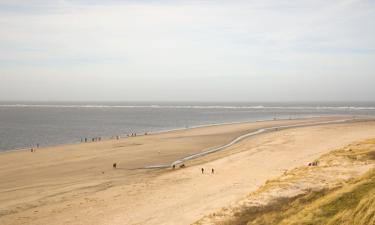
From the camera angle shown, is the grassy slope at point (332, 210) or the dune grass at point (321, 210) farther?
the dune grass at point (321, 210)

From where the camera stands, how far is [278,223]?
1483 cm

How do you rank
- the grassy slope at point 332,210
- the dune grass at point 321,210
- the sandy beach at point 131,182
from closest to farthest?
the grassy slope at point 332,210 < the dune grass at point 321,210 < the sandy beach at point 131,182

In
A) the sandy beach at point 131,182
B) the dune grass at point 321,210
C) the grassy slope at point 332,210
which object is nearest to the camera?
the grassy slope at point 332,210

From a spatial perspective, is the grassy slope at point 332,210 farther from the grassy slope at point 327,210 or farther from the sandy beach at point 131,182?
the sandy beach at point 131,182

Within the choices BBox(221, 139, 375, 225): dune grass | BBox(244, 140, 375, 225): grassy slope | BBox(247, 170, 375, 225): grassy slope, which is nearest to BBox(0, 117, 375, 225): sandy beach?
BBox(221, 139, 375, 225): dune grass

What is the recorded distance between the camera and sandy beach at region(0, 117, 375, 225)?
2200 cm

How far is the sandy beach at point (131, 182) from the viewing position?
22000mm

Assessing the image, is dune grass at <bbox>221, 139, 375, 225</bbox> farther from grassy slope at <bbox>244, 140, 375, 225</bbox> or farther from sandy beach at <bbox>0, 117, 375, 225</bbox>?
sandy beach at <bbox>0, 117, 375, 225</bbox>

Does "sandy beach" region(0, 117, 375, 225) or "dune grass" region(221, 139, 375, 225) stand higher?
"dune grass" region(221, 139, 375, 225)

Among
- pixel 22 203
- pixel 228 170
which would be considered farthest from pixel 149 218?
pixel 228 170

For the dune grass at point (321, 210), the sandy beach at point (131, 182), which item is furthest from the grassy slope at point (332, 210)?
the sandy beach at point (131, 182)

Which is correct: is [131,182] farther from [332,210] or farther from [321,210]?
[332,210]

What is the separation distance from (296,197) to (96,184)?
17701mm

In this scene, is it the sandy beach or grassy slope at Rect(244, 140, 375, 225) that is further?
the sandy beach
